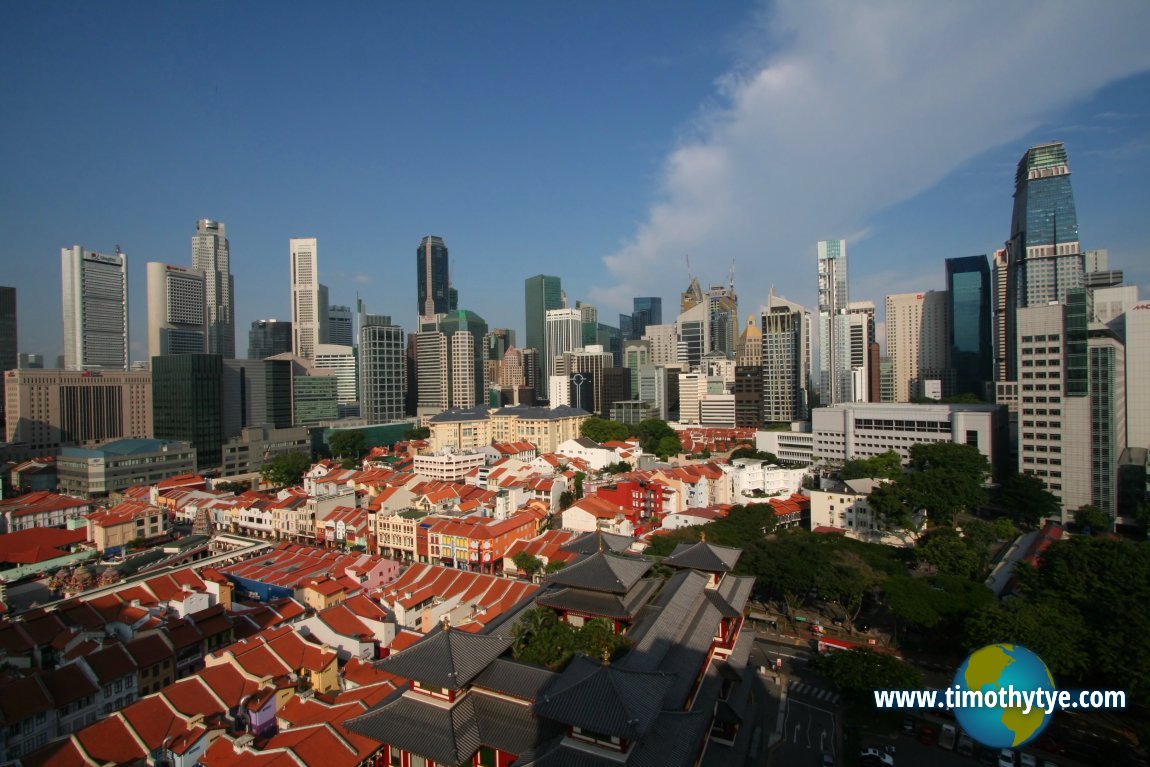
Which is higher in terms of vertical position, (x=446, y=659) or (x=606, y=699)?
(x=606, y=699)

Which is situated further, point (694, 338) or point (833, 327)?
point (694, 338)

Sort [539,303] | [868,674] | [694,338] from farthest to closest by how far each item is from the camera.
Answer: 1. [539,303]
2. [694,338]
3. [868,674]

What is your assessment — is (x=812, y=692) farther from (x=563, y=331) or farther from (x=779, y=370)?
(x=563, y=331)

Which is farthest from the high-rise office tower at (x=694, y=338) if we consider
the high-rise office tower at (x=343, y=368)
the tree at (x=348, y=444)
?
the high-rise office tower at (x=343, y=368)

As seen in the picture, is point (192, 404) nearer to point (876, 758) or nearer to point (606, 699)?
point (606, 699)

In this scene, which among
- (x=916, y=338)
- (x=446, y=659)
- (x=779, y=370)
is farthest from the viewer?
(x=916, y=338)

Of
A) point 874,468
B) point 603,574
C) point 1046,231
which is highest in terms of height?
point 1046,231

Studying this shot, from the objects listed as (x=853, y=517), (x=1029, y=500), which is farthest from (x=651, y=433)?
(x=1029, y=500)

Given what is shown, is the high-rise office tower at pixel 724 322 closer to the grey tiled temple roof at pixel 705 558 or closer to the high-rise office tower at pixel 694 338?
the high-rise office tower at pixel 694 338
